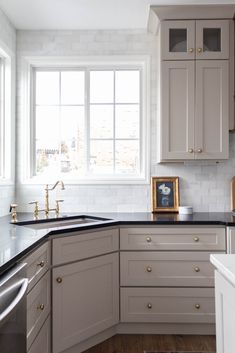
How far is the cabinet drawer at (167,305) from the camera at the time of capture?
255cm

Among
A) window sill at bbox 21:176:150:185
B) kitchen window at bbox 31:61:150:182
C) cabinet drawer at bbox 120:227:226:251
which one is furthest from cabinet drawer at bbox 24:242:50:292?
kitchen window at bbox 31:61:150:182

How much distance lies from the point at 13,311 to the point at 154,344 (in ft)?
5.36

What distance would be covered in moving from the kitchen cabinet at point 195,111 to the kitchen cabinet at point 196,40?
5 centimetres

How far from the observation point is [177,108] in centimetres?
284

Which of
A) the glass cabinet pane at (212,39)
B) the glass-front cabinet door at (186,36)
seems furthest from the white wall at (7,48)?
the glass cabinet pane at (212,39)

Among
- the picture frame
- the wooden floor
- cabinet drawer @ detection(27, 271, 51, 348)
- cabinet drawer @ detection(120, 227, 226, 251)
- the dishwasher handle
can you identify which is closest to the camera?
the dishwasher handle

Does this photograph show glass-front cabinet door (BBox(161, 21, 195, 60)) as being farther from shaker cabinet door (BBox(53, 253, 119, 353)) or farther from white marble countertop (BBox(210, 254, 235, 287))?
white marble countertop (BBox(210, 254, 235, 287))

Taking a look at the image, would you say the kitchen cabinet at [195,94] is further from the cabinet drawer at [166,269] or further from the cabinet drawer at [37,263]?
the cabinet drawer at [37,263]

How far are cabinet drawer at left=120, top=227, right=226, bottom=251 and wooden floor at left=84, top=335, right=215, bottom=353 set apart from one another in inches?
26.8

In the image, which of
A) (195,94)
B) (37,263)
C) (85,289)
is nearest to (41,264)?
(37,263)

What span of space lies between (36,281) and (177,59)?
206 centimetres

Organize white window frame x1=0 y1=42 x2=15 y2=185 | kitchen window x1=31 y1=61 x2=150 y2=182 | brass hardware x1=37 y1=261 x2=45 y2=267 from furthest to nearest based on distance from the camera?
kitchen window x1=31 y1=61 x2=150 y2=182
white window frame x1=0 y1=42 x2=15 y2=185
brass hardware x1=37 y1=261 x2=45 y2=267

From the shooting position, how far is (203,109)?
9.29 feet

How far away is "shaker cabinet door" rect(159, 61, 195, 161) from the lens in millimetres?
2830
